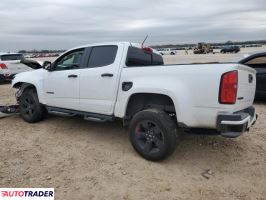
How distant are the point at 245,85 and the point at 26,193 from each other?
3.24 meters

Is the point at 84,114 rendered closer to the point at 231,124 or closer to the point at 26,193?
the point at 26,193

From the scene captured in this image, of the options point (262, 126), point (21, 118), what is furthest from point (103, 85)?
point (262, 126)

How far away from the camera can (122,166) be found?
175 inches

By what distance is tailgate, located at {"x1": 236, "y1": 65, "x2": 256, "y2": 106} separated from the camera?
405cm

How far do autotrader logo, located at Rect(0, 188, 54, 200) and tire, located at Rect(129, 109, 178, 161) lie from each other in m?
1.50

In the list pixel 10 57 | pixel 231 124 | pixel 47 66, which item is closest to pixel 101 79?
pixel 47 66

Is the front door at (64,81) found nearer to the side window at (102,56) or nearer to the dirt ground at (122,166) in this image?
the side window at (102,56)

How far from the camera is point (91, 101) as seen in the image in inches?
211

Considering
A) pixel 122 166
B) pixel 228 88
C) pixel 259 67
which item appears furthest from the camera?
pixel 259 67

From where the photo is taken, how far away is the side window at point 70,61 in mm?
5820

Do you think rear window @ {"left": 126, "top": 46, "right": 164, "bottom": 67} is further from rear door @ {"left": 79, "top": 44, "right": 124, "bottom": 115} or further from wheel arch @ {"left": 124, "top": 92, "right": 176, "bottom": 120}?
wheel arch @ {"left": 124, "top": 92, "right": 176, "bottom": 120}

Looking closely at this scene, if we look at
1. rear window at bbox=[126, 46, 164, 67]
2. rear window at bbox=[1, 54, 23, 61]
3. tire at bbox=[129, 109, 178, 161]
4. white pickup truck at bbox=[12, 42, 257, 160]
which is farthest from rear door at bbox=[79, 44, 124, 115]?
rear window at bbox=[1, 54, 23, 61]

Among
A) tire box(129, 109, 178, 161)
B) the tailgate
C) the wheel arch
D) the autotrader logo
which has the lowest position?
the autotrader logo

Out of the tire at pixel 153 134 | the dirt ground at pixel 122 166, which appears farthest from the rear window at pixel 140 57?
the dirt ground at pixel 122 166
